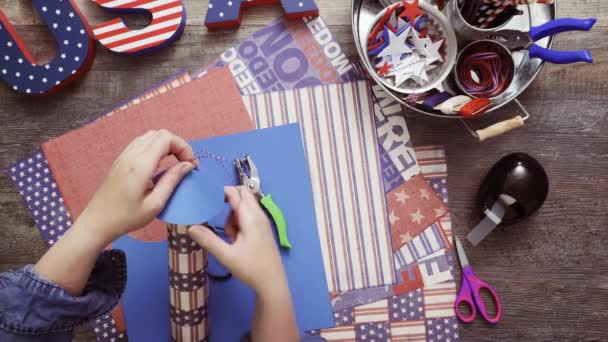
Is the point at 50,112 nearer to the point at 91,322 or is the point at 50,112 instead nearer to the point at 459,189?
the point at 91,322

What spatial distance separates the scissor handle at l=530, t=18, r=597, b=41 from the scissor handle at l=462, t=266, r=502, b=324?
12.9 inches

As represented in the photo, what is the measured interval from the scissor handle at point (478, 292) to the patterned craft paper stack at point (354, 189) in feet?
0.08

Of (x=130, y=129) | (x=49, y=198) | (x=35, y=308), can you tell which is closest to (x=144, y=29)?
(x=130, y=129)

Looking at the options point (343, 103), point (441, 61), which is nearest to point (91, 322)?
point (343, 103)

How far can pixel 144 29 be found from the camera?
68 centimetres

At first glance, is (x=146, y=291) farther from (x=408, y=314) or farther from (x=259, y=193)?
(x=408, y=314)

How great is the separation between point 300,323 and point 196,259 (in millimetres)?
197

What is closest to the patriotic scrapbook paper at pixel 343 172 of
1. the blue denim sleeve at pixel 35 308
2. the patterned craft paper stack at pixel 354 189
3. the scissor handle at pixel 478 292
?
the patterned craft paper stack at pixel 354 189

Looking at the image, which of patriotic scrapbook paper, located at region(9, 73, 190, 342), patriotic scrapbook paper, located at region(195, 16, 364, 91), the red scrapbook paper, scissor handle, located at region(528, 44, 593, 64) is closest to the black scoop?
scissor handle, located at region(528, 44, 593, 64)

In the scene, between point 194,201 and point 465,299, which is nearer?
point 194,201

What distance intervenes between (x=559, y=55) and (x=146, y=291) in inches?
24.6

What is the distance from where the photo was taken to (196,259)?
564 millimetres

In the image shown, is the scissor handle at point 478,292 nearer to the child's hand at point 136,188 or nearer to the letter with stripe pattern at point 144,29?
Answer: the child's hand at point 136,188

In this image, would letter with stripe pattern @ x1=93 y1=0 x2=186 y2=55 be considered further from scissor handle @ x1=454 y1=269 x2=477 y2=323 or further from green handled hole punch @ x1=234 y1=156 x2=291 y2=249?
scissor handle @ x1=454 y1=269 x2=477 y2=323
